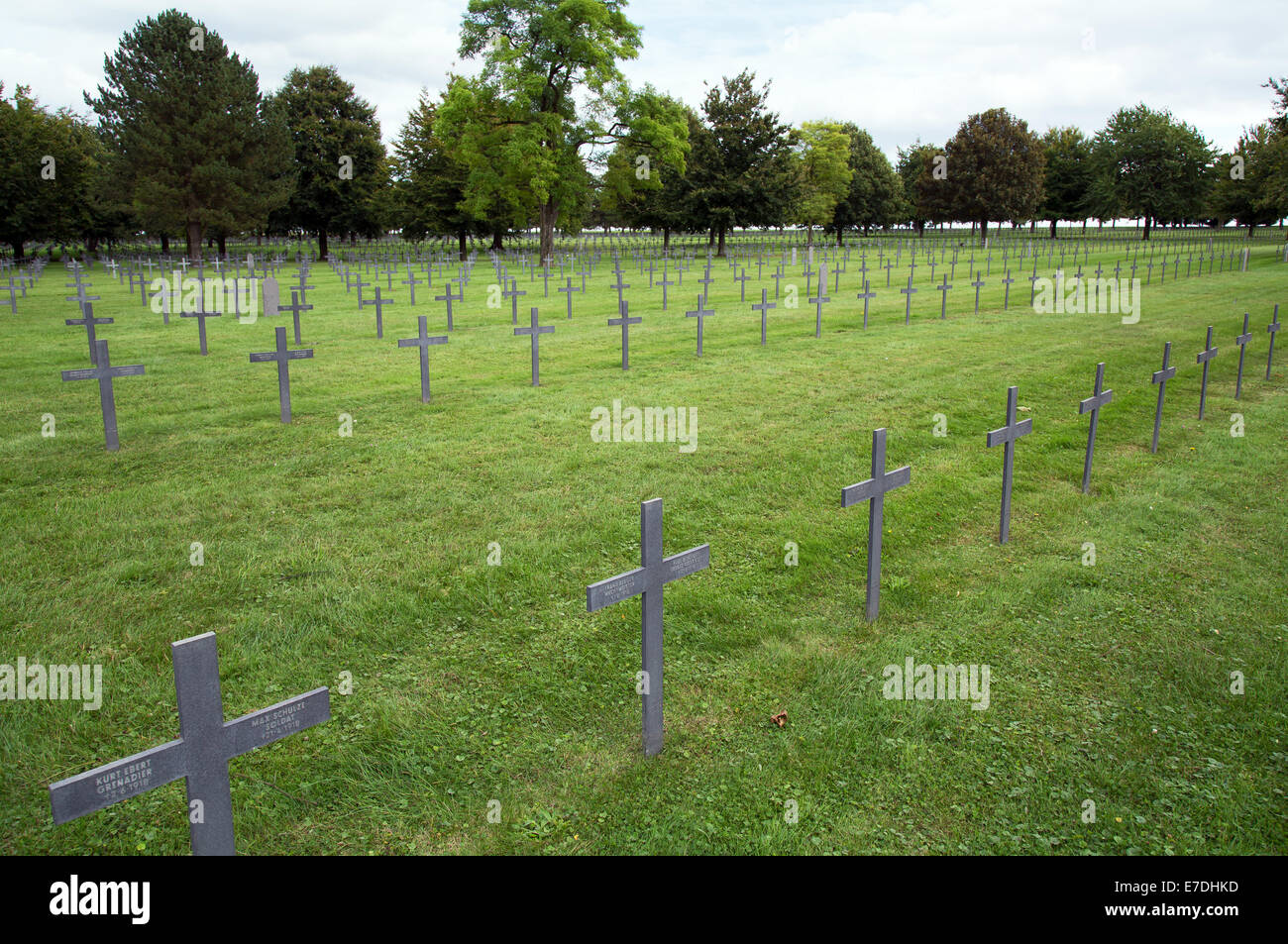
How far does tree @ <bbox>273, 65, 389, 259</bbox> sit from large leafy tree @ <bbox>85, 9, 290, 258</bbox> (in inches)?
445

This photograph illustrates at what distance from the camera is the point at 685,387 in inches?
513

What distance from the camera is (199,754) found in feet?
9.30

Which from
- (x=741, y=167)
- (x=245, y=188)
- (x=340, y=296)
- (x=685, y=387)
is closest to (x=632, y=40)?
(x=741, y=167)

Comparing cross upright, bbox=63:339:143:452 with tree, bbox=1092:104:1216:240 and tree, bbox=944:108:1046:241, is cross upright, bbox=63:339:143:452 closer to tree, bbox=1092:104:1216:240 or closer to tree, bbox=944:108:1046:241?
tree, bbox=944:108:1046:241

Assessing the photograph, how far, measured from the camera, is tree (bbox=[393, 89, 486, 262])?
177 ft

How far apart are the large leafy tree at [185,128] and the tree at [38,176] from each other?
7708 mm

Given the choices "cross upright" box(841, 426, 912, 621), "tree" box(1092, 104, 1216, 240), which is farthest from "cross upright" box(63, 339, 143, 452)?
"tree" box(1092, 104, 1216, 240)

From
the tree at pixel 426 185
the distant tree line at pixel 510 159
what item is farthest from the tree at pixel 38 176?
the tree at pixel 426 185

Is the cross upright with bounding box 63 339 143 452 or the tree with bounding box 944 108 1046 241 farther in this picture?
the tree with bounding box 944 108 1046 241

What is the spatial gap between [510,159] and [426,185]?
1436 cm

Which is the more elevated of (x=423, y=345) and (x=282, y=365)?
(x=423, y=345)

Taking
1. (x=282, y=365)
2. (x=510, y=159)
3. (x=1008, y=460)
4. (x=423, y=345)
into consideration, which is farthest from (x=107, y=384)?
(x=510, y=159)

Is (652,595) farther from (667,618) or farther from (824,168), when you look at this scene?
(824,168)

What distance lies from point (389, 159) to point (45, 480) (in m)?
56.6
